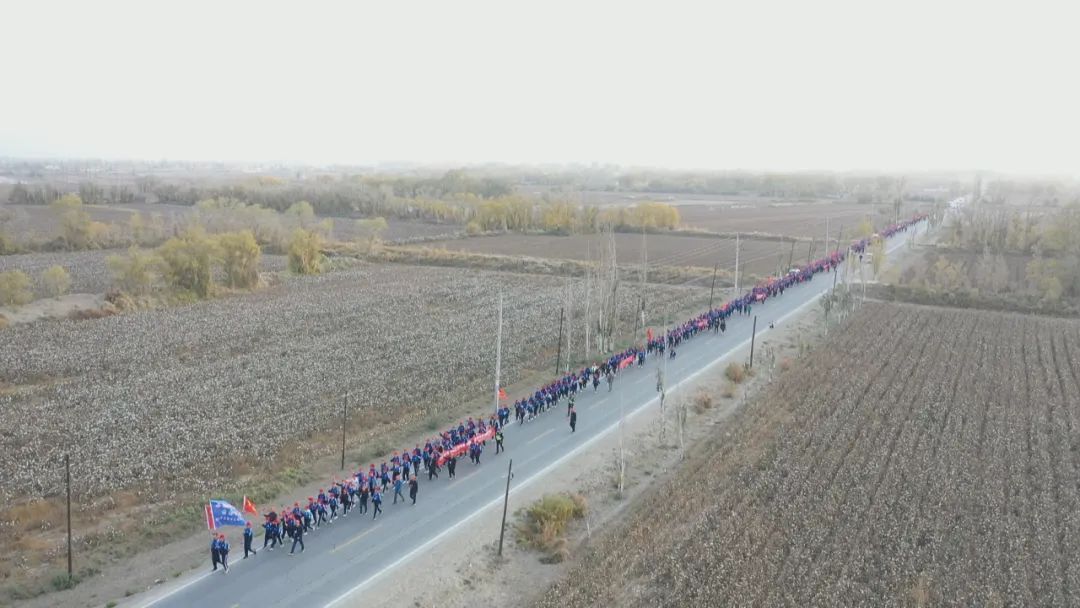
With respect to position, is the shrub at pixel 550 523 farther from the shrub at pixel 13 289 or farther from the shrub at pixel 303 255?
the shrub at pixel 303 255

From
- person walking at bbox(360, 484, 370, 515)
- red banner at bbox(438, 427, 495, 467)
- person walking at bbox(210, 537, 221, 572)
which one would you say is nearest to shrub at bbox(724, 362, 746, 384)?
red banner at bbox(438, 427, 495, 467)

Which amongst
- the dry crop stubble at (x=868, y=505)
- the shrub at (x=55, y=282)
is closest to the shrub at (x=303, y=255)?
the shrub at (x=55, y=282)

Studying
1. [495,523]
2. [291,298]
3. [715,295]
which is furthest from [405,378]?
[715,295]

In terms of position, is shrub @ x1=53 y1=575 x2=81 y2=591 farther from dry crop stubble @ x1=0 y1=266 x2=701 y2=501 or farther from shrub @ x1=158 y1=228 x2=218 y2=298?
shrub @ x1=158 y1=228 x2=218 y2=298

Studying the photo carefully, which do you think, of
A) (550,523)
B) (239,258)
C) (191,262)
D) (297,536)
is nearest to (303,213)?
(239,258)

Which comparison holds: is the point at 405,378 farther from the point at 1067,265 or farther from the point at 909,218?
the point at 909,218
